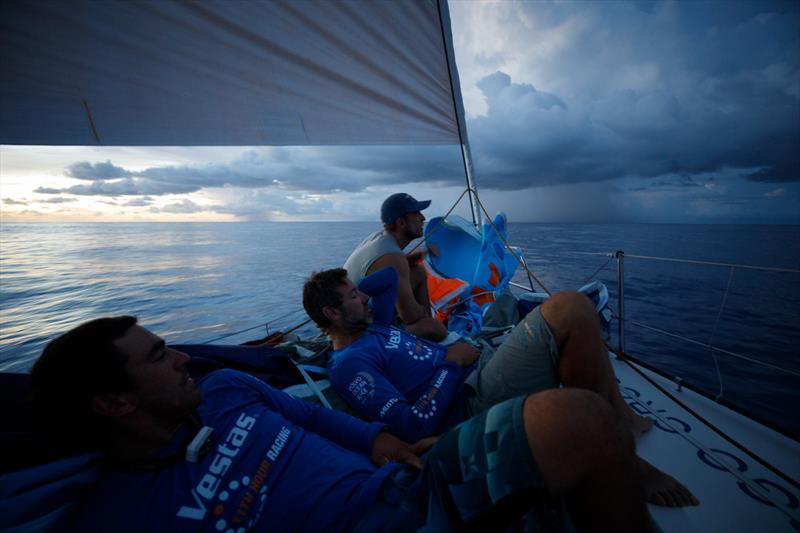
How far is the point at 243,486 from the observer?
34.0 inches

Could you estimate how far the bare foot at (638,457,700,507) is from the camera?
1.06 metres

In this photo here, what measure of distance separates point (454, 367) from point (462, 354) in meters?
0.14

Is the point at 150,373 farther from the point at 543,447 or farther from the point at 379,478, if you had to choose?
the point at 543,447

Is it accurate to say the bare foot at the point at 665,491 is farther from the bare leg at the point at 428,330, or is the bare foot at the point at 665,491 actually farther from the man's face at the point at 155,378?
the man's face at the point at 155,378

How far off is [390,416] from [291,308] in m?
6.40

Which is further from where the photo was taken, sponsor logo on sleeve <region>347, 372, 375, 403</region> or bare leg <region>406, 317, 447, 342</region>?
bare leg <region>406, 317, 447, 342</region>

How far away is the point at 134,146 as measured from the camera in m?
2.63

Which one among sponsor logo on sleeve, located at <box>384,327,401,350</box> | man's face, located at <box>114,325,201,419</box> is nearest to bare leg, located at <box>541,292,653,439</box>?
sponsor logo on sleeve, located at <box>384,327,401,350</box>

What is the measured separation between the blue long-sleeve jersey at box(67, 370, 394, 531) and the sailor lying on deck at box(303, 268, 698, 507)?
0.36 metres

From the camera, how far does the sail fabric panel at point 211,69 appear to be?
1785 millimetres

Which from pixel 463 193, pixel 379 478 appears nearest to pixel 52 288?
pixel 463 193

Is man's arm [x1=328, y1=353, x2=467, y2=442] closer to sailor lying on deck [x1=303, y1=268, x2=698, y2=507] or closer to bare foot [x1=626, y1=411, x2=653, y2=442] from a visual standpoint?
sailor lying on deck [x1=303, y1=268, x2=698, y2=507]

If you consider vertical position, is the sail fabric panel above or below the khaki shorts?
above

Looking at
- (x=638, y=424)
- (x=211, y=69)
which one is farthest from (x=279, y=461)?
(x=211, y=69)
